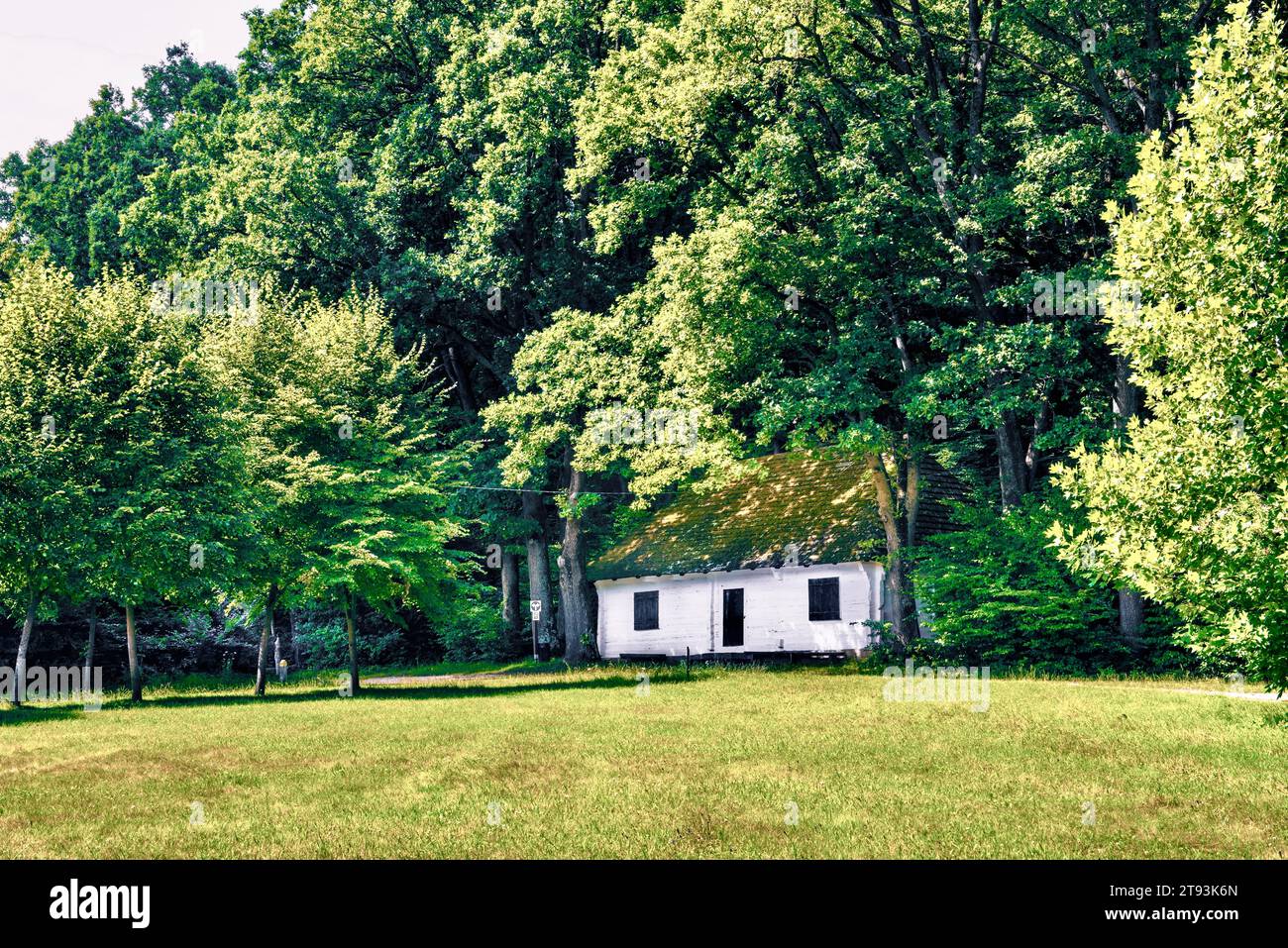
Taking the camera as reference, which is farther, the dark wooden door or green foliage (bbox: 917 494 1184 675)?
the dark wooden door

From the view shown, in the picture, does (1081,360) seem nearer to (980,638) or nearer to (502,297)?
(980,638)

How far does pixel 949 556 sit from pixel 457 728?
17566mm

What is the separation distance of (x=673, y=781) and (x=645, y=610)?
3002 centimetres

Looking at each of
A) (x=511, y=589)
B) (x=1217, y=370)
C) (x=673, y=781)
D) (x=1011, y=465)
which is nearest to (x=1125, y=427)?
(x=1011, y=465)

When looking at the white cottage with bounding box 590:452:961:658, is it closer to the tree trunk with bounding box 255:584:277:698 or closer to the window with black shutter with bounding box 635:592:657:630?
the window with black shutter with bounding box 635:592:657:630

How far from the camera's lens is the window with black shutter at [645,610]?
44.3 metres

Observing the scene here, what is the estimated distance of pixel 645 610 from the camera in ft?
146

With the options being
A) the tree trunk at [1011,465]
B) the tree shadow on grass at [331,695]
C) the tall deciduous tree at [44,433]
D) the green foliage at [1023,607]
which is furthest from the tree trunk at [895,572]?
the tall deciduous tree at [44,433]

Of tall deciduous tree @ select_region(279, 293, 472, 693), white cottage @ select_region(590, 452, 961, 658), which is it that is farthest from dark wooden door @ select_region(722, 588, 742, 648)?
tall deciduous tree @ select_region(279, 293, 472, 693)

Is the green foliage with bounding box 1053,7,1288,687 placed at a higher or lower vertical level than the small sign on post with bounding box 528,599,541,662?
higher

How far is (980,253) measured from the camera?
30.2m

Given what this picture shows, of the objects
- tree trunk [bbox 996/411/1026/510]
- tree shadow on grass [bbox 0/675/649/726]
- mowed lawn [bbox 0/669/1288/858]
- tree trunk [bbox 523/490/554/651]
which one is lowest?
tree shadow on grass [bbox 0/675/649/726]

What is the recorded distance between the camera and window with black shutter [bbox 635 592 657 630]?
44.3 m

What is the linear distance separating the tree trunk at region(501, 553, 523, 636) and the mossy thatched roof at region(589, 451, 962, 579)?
14.8 ft
